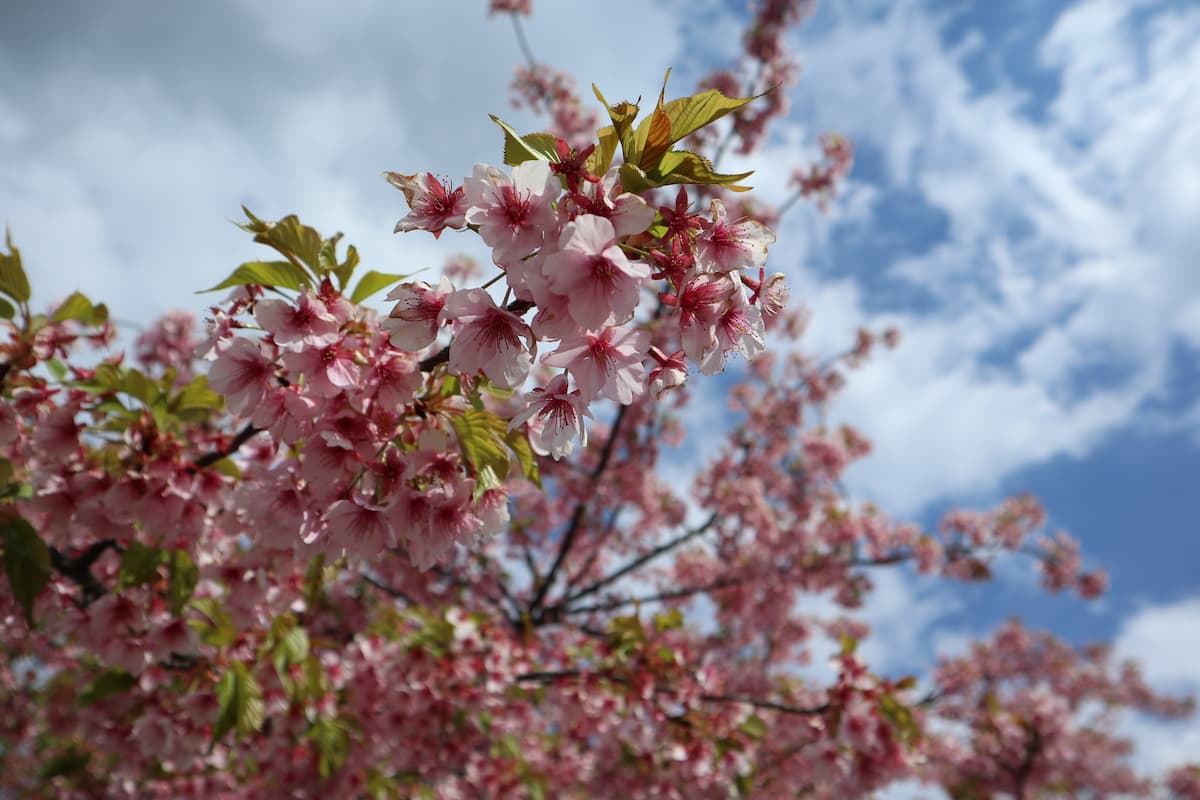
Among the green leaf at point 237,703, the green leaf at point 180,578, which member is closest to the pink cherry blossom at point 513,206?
the green leaf at point 180,578

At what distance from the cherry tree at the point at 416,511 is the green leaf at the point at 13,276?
0.01m

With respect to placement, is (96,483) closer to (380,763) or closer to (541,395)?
(541,395)


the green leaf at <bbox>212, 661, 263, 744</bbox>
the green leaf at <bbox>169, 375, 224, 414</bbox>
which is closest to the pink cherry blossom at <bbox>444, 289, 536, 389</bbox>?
the green leaf at <bbox>169, 375, 224, 414</bbox>

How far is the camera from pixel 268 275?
6.05 feet

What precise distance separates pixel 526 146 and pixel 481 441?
762 millimetres

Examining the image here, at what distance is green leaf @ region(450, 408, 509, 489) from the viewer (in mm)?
1804

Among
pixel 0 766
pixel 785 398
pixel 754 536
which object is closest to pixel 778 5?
pixel 785 398

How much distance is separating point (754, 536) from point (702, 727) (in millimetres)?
4876

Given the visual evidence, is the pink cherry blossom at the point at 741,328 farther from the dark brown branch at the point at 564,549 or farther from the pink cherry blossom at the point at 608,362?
the dark brown branch at the point at 564,549

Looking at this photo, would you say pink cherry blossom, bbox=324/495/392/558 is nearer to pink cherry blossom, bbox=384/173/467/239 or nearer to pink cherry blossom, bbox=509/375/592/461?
pink cherry blossom, bbox=509/375/592/461

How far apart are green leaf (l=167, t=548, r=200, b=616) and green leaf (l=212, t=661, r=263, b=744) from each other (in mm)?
517

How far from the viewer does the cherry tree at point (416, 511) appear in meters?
1.49

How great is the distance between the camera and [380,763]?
5.55 metres

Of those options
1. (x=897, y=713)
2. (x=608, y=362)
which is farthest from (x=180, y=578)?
(x=897, y=713)
